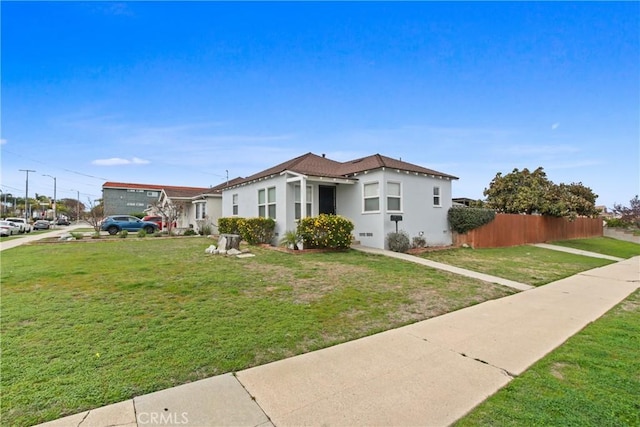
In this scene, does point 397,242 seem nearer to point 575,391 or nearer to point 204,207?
point 575,391

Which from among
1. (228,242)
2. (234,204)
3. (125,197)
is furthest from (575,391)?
(125,197)

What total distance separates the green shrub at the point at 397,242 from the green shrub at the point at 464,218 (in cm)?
418

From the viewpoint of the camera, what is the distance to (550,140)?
18250 mm

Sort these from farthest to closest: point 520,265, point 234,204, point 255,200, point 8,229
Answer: point 8,229 → point 234,204 → point 255,200 → point 520,265

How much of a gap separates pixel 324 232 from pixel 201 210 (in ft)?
48.9

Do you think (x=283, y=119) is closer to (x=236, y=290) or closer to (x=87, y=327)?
(x=236, y=290)

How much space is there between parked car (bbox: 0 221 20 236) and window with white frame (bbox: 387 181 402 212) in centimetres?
2793

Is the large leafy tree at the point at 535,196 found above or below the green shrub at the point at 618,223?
above

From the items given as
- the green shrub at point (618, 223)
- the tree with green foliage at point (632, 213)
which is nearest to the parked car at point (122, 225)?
the tree with green foliage at point (632, 213)

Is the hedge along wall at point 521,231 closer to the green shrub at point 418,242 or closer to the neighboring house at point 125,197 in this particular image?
the green shrub at point 418,242

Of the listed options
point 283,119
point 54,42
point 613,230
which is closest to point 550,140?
point 283,119

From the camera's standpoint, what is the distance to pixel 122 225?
23625 millimetres

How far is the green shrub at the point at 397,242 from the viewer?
42.9 ft

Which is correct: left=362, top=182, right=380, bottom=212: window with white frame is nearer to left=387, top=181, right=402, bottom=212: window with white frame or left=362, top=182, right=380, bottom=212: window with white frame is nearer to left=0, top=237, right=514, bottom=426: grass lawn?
left=387, top=181, right=402, bottom=212: window with white frame
